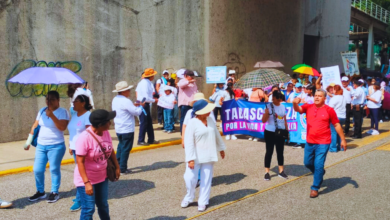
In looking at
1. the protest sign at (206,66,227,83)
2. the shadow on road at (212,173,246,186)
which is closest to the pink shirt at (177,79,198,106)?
the protest sign at (206,66,227,83)

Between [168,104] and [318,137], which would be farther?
[168,104]

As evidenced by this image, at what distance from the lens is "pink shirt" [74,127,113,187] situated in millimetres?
4301

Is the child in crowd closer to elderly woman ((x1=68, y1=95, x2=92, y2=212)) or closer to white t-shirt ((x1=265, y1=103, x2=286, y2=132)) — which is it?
white t-shirt ((x1=265, y1=103, x2=286, y2=132))

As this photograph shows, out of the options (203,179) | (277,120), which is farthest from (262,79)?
(203,179)

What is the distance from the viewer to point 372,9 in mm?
40094

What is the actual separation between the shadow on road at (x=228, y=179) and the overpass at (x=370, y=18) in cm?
3272

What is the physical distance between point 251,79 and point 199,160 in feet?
8.84

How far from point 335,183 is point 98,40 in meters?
8.93

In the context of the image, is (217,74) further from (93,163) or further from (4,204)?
(93,163)

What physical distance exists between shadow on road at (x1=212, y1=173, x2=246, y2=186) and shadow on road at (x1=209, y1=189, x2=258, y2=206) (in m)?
0.56

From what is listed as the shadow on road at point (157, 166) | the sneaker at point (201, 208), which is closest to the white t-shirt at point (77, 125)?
the sneaker at point (201, 208)

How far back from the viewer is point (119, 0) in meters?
13.6

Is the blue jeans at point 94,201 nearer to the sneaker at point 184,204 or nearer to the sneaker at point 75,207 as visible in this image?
the sneaker at point 75,207

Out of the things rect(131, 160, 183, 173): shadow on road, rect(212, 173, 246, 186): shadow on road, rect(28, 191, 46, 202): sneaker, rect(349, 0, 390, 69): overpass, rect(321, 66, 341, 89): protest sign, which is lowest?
rect(131, 160, 183, 173): shadow on road
